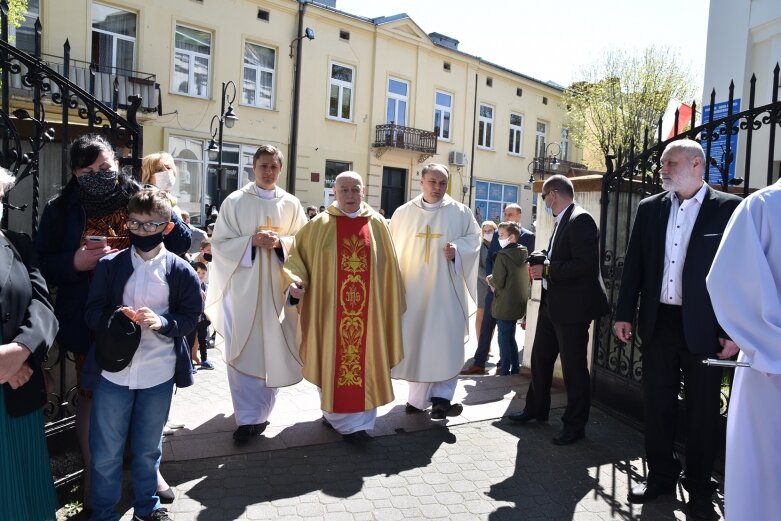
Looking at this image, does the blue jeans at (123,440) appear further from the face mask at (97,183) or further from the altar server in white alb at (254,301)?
the altar server in white alb at (254,301)

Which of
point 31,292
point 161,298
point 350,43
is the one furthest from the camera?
point 350,43

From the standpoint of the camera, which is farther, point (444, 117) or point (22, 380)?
point (444, 117)

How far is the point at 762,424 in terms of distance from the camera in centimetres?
243

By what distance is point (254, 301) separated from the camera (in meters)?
4.45

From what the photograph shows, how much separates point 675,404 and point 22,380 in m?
3.38

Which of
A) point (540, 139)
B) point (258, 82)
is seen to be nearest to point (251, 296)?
point (258, 82)

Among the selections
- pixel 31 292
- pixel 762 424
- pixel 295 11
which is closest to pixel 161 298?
pixel 31 292

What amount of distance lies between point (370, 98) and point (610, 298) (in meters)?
18.2

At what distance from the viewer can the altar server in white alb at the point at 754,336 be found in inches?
94.7

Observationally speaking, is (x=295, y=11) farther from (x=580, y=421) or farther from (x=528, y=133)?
A: (x=580, y=421)

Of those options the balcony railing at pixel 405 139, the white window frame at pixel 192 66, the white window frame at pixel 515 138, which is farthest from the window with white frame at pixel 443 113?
the white window frame at pixel 192 66

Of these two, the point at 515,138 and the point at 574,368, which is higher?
the point at 515,138

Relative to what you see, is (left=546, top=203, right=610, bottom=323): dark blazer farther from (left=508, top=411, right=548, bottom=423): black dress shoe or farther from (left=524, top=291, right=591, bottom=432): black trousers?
(left=508, top=411, right=548, bottom=423): black dress shoe

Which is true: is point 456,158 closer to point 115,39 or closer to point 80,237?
point 115,39
